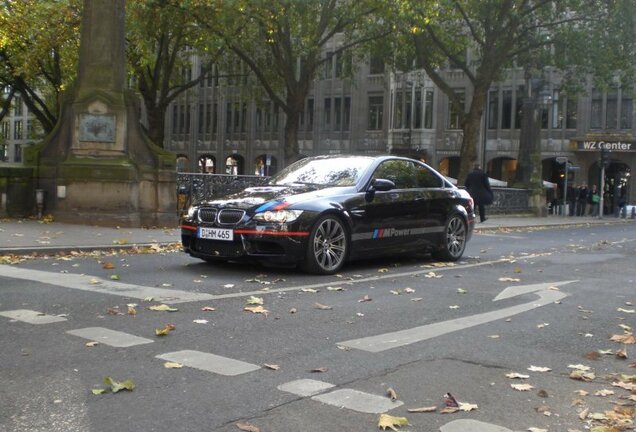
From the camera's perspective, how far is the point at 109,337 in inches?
229

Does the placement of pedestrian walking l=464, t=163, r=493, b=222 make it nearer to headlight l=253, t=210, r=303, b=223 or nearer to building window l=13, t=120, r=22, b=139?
headlight l=253, t=210, r=303, b=223

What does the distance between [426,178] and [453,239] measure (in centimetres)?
109

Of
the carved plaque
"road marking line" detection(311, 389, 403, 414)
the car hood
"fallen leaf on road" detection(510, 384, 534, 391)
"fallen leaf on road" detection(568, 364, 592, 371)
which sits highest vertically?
the carved plaque

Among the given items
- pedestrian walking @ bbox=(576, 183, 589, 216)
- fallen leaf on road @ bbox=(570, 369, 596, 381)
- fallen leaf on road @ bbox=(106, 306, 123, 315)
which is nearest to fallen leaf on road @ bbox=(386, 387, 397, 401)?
fallen leaf on road @ bbox=(570, 369, 596, 381)

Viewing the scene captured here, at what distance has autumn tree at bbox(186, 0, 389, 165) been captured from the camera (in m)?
28.3

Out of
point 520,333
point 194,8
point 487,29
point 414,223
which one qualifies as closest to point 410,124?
point 487,29

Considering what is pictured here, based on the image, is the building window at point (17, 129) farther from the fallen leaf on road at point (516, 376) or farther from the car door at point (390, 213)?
the fallen leaf on road at point (516, 376)

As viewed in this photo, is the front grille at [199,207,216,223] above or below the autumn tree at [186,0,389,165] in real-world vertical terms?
below

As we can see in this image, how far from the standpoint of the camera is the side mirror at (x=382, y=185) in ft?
33.3

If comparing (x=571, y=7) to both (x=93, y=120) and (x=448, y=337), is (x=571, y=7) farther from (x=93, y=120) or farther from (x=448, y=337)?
(x=448, y=337)

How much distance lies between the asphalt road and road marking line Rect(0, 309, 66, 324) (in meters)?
0.04

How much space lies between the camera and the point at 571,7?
102ft

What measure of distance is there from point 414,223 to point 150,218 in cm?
731

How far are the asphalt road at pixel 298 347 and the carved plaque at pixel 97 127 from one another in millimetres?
6375
